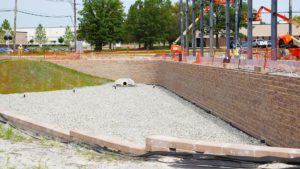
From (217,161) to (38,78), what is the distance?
37898mm

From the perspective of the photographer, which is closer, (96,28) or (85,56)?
(85,56)

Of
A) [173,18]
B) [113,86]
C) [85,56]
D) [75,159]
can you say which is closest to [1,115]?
Result: [75,159]

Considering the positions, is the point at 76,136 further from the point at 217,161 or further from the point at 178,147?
the point at 217,161

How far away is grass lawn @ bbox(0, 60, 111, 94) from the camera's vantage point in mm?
43719

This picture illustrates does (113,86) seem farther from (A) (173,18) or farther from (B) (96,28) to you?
(A) (173,18)

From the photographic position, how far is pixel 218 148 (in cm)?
1094

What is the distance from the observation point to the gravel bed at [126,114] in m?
20.8

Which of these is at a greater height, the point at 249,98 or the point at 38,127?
the point at 249,98

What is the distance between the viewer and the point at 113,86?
4678cm

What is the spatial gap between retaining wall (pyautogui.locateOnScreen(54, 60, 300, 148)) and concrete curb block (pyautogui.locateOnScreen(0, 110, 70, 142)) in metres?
7.18

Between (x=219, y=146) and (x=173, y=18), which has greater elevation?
(x=173, y=18)

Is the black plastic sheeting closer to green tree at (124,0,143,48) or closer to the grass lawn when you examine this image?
the grass lawn

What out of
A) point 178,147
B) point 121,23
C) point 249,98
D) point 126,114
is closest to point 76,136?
point 178,147

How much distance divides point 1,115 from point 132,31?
8261 cm
